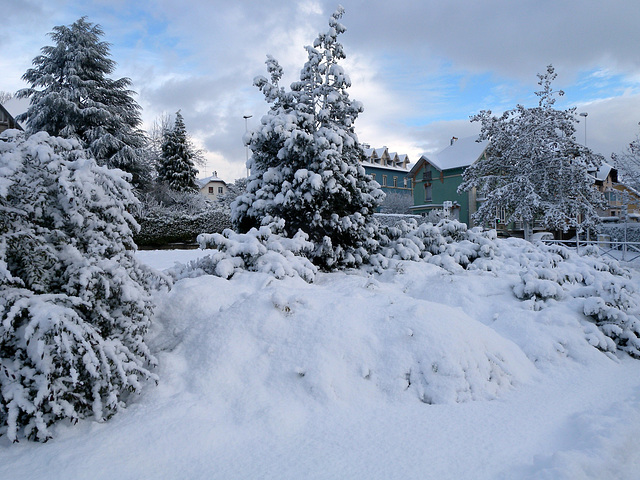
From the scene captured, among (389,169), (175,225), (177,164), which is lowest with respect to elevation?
(175,225)

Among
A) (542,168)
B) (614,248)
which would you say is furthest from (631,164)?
(614,248)

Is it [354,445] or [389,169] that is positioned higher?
[389,169]

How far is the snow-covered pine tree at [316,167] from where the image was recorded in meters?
7.39

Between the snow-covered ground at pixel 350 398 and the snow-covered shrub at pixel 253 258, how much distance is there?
0.32 m

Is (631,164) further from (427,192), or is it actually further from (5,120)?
(5,120)

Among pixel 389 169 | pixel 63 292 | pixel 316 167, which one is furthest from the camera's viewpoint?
pixel 389 169

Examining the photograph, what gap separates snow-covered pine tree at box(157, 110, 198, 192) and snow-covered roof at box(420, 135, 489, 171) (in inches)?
850

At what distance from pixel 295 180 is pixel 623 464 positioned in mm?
5758

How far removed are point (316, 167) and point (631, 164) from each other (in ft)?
77.5

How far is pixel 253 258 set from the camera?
627cm

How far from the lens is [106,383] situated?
325 centimetres

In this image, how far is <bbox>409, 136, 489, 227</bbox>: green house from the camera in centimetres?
3619

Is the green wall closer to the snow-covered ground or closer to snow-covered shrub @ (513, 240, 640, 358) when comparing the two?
snow-covered shrub @ (513, 240, 640, 358)

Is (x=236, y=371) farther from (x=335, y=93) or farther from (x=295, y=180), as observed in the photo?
(x=335, y=93)
